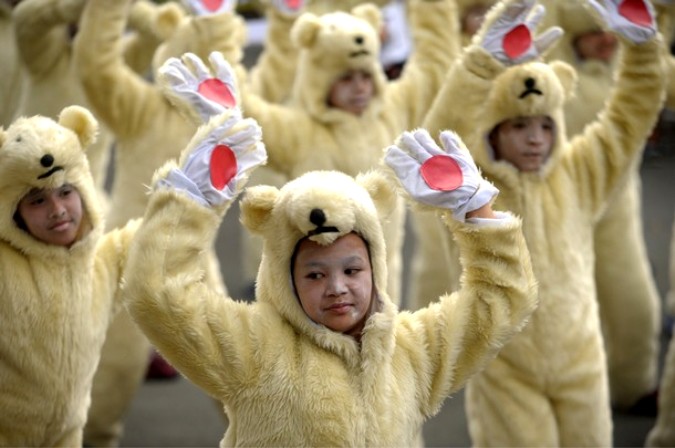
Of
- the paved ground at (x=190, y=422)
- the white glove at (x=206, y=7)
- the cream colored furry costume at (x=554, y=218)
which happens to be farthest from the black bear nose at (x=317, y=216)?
the paved ground at (x=190, y=422)

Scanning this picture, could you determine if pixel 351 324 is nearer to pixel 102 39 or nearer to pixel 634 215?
pixel 102 39

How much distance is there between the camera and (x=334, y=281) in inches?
133

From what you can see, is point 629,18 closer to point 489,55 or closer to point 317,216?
point 489,55

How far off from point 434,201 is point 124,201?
285 centimetres

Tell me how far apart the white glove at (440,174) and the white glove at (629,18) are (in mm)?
1309

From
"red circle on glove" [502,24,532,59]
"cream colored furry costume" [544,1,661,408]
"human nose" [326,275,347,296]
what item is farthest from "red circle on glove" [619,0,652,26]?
"human nose" [326,275,347,296]

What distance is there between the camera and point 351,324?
3445 mm

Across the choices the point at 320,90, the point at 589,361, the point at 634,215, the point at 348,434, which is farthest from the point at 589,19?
the point at 348,434

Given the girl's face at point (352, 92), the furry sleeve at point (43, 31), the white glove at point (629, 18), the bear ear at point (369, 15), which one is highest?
the white glove at point (629, 18)

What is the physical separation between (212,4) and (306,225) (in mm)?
2562

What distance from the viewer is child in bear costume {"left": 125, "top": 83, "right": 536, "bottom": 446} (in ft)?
Answer: 10.9

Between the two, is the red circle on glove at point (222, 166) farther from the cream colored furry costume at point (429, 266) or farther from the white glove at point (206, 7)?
the cream colored furry costume at point (429, 266)

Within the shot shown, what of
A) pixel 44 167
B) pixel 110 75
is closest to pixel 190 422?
pixel 110 75

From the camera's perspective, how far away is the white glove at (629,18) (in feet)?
15.0
